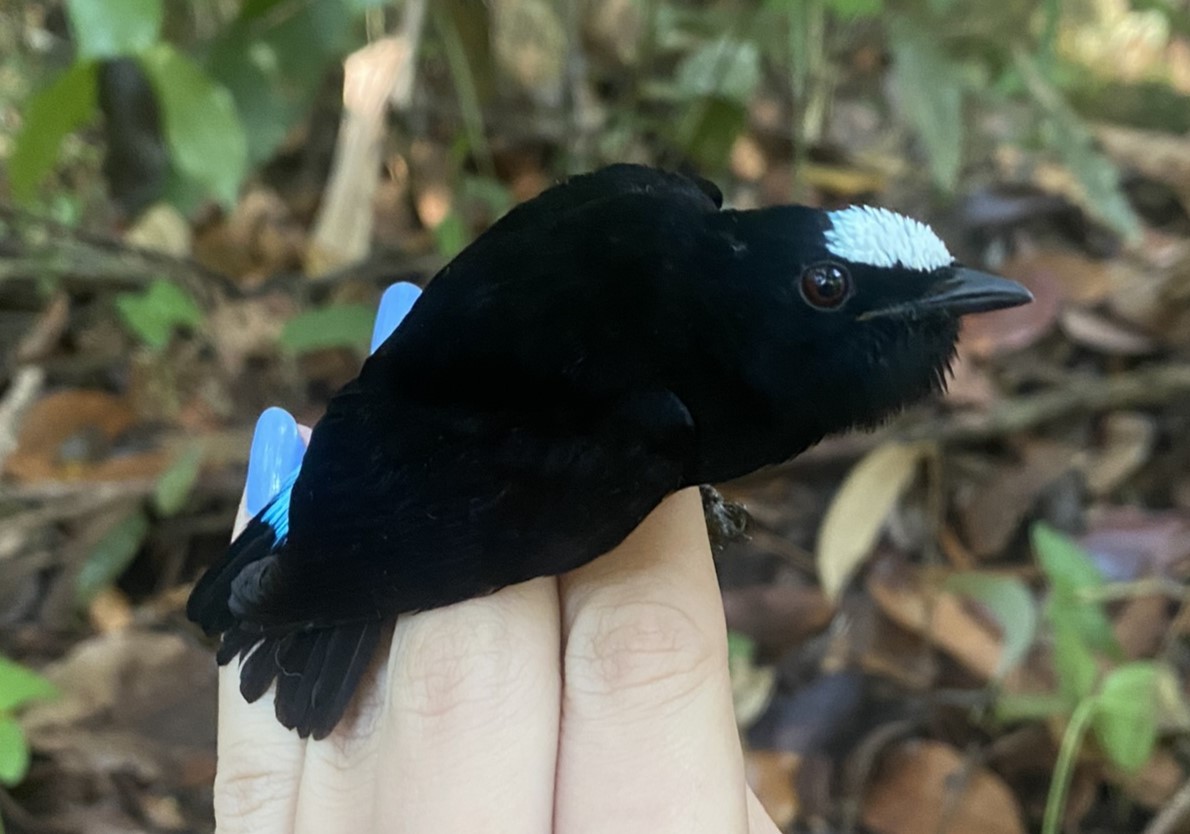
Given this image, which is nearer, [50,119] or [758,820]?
[758,820]

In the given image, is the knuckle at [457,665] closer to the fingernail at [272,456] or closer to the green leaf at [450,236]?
the fingernail at [272,456]

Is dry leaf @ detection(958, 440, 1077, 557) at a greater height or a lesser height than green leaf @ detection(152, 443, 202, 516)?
lesser

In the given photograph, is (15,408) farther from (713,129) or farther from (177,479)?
(713,129)

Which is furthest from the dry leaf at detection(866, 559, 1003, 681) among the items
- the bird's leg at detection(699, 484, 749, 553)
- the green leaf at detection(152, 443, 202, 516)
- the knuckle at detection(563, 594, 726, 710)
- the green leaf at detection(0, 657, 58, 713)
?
the green leaf at detection(0, 657, 58, 713)

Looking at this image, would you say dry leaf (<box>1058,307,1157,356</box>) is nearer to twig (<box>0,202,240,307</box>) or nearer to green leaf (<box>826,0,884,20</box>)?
green leaf (<box>826,0,884,20</box>)

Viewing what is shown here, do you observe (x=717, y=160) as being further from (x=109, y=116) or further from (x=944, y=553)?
(x=109, y=116)

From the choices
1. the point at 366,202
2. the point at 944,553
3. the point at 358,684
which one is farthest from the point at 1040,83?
the point at 358,684

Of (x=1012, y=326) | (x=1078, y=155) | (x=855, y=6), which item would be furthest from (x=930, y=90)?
(x=1012, y=326)
